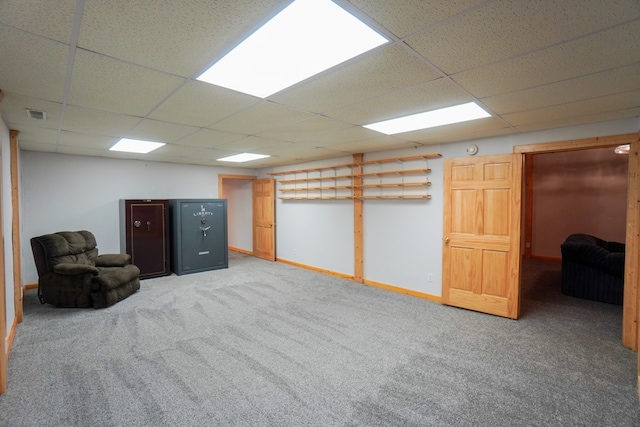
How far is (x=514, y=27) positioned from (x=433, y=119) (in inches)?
→ 66.5

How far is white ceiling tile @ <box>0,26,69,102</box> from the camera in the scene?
1.50m

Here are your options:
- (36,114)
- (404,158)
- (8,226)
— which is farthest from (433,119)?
(8,226)

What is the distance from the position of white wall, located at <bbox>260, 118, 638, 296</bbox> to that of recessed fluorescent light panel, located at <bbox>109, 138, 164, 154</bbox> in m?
2.87

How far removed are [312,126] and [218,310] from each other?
2605 millimetres

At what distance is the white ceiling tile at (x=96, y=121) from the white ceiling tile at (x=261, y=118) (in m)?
0.87

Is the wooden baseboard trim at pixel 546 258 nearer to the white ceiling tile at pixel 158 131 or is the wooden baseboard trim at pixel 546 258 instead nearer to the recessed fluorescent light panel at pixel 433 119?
the recessed fluorescent light panel at pixel 433 119

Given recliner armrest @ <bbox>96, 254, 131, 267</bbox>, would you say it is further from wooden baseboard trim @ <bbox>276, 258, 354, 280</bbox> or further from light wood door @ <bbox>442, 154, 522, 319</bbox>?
light wood door @ <bbox>442, 154, 522, 319</bbox>

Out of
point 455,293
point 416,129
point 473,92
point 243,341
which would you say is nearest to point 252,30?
point 473,92

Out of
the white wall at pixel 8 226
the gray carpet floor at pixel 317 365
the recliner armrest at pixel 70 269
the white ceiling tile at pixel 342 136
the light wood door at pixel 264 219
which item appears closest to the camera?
the gray carpet floor at pixel 317 365

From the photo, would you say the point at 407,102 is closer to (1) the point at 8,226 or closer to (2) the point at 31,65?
(2) the point at 31,65

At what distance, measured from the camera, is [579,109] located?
264 cm

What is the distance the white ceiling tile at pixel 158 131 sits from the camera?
3156 millimetres

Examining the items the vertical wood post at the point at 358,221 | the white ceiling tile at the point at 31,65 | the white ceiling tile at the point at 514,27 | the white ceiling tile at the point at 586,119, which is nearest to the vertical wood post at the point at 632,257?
the white ceiling tile at the point at 586,119

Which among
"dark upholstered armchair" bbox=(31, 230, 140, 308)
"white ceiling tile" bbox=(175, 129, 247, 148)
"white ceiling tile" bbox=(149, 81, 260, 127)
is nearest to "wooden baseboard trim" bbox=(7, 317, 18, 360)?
"dark upholstered armchair" bbox=(31, 230, 140, 308)
